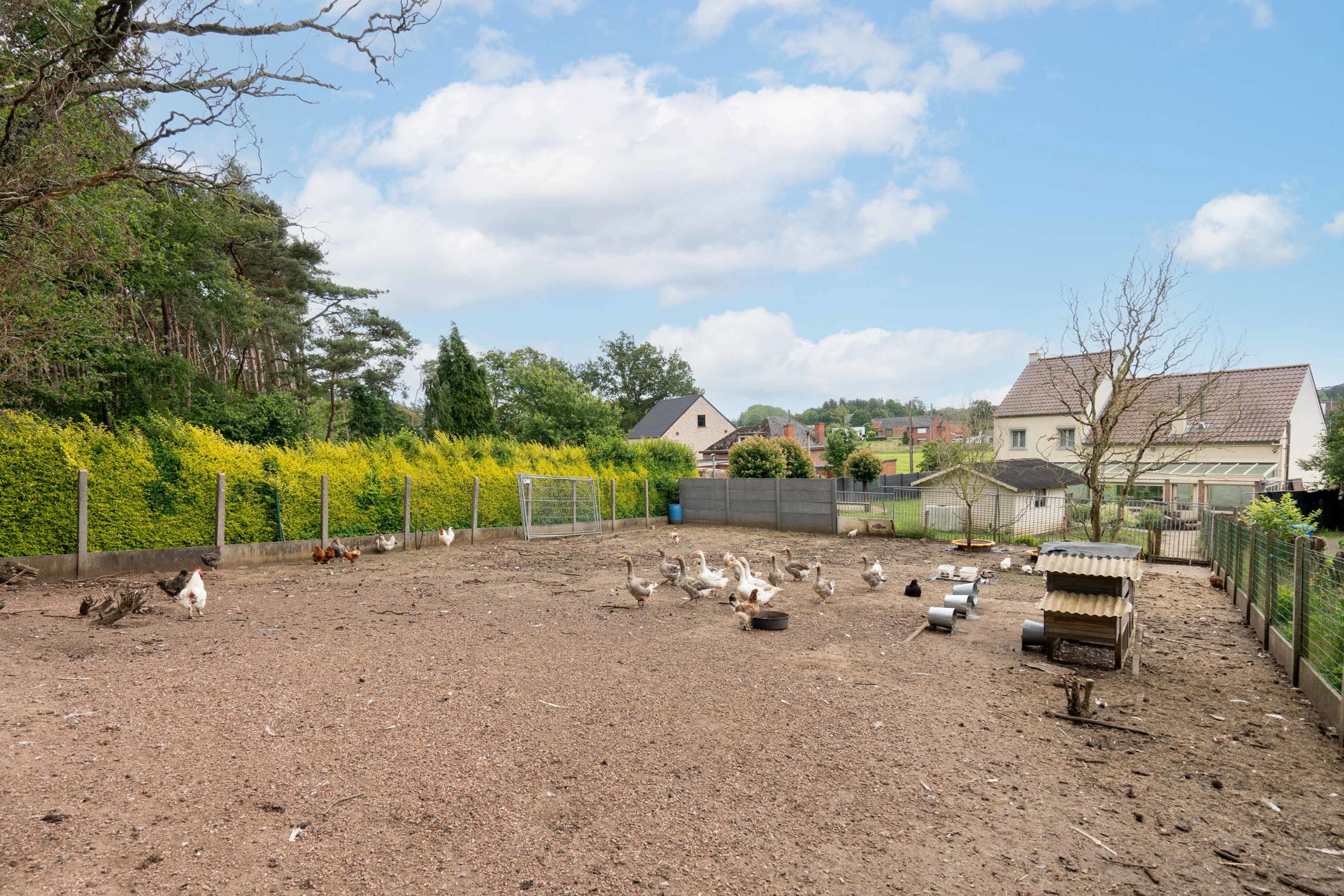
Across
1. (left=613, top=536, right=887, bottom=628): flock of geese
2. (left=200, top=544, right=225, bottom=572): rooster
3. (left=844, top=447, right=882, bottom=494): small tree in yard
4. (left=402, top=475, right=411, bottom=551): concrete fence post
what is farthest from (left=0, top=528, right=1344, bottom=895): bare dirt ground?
(left=844, top=447, right=882, bottom=494): small tree in yard

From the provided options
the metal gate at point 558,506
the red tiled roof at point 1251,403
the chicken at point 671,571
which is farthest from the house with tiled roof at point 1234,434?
the chicken at point 671,571

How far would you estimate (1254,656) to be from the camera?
7727mm

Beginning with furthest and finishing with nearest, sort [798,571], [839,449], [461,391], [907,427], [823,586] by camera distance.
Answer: [907,427] < [839,449] < [461,391] < [798,571] < [823,586]

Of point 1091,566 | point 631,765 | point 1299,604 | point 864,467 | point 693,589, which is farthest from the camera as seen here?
point 864,467

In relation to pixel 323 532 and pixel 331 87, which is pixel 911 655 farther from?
pixel 323 532

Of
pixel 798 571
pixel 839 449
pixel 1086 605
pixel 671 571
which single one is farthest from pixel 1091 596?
pixel 839 449

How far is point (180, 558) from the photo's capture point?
1245cm

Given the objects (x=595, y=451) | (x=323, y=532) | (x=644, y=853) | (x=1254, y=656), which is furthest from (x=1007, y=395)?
(x=644, y=853)

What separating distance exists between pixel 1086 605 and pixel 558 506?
16440 mm

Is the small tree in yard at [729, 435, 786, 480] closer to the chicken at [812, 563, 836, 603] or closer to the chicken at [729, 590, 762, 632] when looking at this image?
the chicken at [812, 563, 836, 603]

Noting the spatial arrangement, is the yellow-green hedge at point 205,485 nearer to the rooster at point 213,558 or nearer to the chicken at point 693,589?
the rooster at point 213,558

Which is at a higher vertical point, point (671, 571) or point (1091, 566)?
point (1091, 566)

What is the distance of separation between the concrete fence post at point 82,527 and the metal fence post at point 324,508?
414 cm

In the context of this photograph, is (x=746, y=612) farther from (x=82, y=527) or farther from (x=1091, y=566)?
(x=82, y=527)
